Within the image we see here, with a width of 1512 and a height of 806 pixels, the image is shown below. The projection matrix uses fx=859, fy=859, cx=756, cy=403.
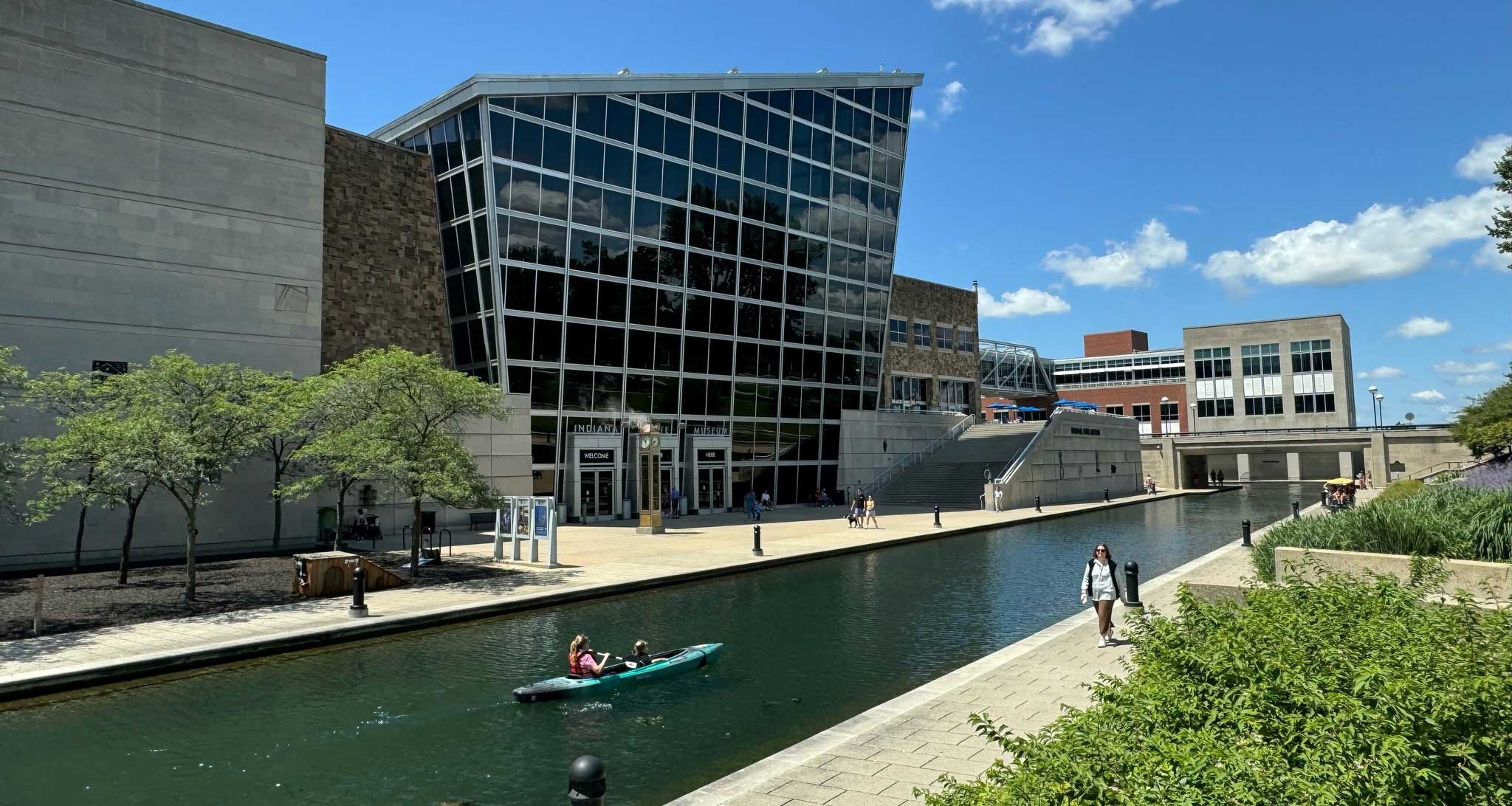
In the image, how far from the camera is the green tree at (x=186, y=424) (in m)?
18.4

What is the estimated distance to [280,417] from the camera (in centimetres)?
2258

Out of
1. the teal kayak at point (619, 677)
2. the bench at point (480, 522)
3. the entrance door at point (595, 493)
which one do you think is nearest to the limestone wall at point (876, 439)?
the entrance door at point (595, 493)

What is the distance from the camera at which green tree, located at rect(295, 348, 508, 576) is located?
2225cm

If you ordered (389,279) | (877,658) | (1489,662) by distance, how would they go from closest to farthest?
(1489,662), (877,658), (389,279)

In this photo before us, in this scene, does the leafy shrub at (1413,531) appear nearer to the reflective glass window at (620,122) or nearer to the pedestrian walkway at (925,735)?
the pedestrian walkway at (925,735)

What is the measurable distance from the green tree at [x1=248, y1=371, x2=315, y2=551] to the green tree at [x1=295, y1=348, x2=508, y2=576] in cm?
52

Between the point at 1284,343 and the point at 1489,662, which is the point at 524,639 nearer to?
the point at 1489,662

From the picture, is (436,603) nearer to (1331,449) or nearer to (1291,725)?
(1291,725)

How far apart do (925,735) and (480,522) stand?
29911 millimetres

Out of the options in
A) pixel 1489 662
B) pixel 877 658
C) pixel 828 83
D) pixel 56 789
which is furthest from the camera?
pixel 828 83

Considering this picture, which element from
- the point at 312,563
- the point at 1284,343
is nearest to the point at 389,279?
the point at 312,563

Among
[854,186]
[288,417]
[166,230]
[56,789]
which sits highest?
[854,186]

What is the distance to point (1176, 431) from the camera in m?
97.5

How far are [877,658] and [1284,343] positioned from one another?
90.4 metres
